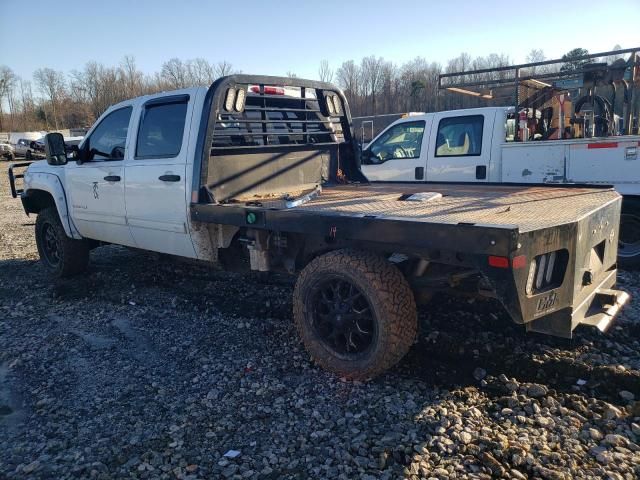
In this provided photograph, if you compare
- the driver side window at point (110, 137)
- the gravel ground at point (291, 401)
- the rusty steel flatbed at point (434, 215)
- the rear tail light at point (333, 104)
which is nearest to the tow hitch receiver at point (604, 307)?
the gravel ground at point (291, 401)

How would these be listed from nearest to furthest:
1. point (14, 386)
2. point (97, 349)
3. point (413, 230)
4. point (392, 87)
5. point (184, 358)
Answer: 1. point (413, 230)
2. point (14, 386)
3. point (184, 358)
4. point (97, 349)
5. point (392, 87)

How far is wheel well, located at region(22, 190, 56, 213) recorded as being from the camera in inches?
260

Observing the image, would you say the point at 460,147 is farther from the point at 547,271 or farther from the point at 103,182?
the point at 103,182

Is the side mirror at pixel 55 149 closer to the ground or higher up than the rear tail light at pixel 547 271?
higher up

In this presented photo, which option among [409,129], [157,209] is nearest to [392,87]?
[409,129]

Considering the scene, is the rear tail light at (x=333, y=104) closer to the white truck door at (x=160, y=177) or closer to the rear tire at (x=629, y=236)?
the white truck door at (x=160, y=177)

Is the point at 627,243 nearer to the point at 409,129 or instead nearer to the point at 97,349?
the point at 409,129

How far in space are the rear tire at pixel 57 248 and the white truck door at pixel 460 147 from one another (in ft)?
15.7

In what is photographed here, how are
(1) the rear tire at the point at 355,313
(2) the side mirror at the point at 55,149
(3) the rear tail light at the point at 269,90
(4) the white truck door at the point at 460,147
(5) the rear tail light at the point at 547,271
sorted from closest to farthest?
(5) the rear tail light at the point at 547,271, (1) the rear tire at the point at 355,313, (3) the rear tail light at the point at 269,90, (2) the side mirror at the point at 55,149, (4) the white truck door at the point at 460,147

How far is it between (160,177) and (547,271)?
332 centimetres

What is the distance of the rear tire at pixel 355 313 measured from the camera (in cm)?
328

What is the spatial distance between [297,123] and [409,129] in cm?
279

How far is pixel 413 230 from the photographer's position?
294cm

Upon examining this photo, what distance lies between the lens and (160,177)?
15.3 feet
